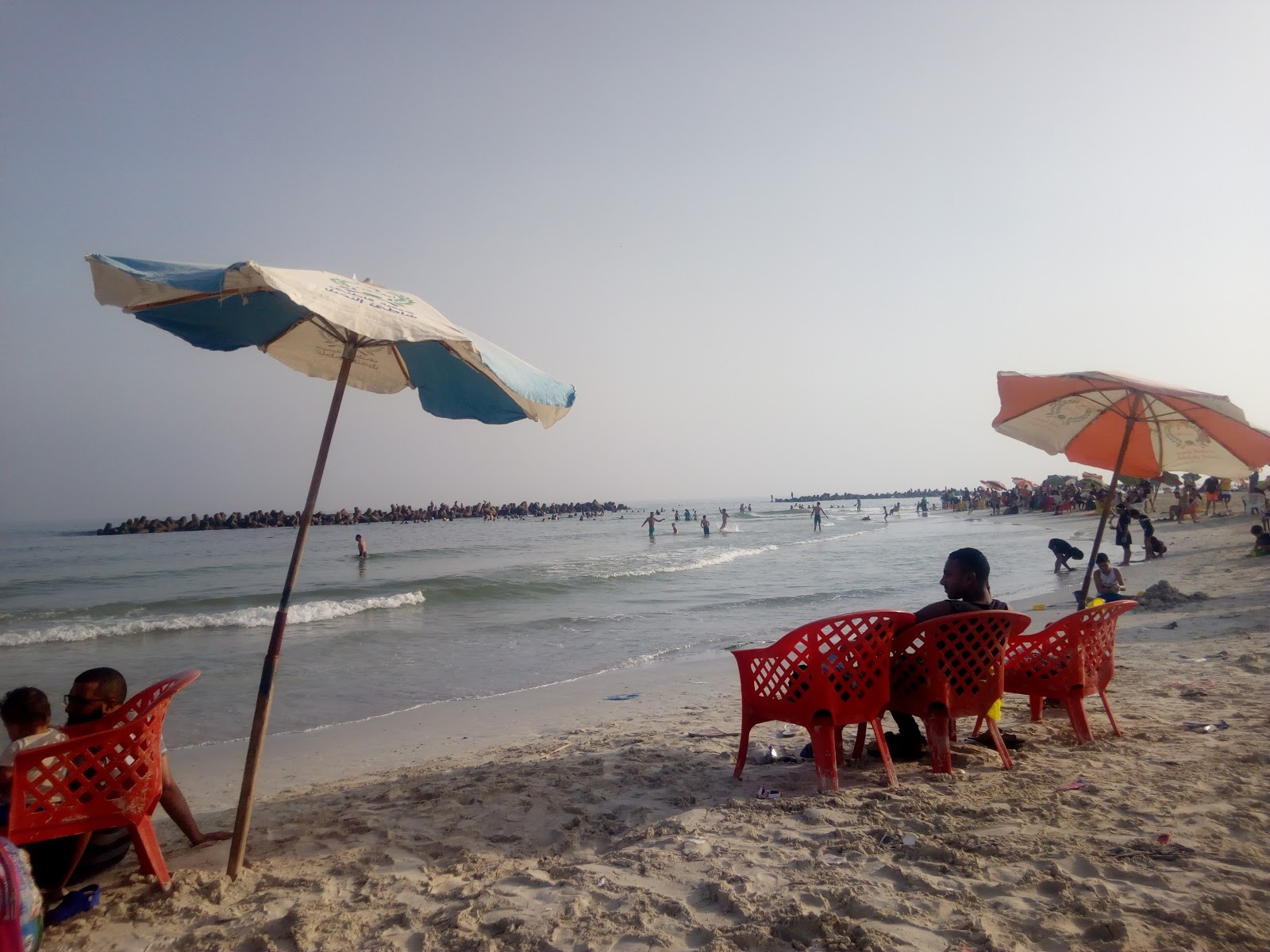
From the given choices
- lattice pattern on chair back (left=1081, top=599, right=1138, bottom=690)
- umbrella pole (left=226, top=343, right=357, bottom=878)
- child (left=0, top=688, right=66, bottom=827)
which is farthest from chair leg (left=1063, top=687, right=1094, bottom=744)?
child (left=0, top=688, right=66, bottom=827)

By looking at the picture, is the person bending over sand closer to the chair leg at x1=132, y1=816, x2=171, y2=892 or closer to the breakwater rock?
the chair leg at x1=132, y1=816, x2=171, y2=892

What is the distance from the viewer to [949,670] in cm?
392

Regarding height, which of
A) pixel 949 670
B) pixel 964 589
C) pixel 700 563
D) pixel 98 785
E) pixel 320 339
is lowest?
pixel 700 563

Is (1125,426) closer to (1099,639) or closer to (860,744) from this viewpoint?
(1099,639)

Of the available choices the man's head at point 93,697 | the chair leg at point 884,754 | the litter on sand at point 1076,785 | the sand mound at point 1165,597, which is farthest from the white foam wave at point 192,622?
the sand mound at point 1165,597

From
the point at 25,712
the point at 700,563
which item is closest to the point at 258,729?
the point at 25,712

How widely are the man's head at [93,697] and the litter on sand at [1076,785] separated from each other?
4.45 metres

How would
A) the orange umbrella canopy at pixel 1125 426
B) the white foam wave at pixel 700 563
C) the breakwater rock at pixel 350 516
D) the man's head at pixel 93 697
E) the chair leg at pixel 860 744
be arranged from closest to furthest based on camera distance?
the man's head at pixel 93 697
the chair leg at pixel 860 744
the orange umbrella canopy at pixel 1125 426
the white foam wave at pixel 700 563
the breakwater rock at pixel 350 516

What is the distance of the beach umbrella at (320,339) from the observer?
296 cm

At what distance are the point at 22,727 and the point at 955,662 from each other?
4.39 m

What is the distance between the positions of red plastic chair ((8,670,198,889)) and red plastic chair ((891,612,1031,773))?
3.52 meters

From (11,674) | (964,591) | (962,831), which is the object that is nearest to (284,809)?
(962,831)

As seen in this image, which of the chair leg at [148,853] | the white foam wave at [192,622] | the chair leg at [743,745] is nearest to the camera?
the chair leg at [148,853]

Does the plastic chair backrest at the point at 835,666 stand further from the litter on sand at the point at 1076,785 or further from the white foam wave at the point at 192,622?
the white foam wave at the point at 192,622
